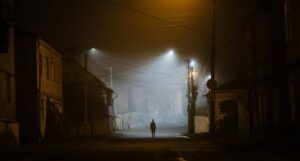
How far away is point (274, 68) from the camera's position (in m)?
32.4

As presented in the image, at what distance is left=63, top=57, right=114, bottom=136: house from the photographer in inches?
2502

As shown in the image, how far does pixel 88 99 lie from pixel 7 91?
35.8 metres

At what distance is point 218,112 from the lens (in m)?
55.4

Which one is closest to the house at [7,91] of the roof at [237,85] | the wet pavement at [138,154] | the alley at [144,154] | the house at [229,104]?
the wet pavement at [138,154]

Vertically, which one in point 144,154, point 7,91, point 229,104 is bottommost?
point 144,154

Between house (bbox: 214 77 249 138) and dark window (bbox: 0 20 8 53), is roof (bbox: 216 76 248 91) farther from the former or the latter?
dark window (bbox: 0 20 8 53)

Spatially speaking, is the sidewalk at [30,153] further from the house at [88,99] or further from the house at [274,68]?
the house at [88,99]

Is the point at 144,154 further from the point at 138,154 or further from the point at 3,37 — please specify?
the point at 3,37

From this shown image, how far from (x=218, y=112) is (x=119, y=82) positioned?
6271 cm

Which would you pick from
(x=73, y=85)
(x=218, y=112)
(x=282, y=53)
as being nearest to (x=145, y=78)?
(x=73, y=85)

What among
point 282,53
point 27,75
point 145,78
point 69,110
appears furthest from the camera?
point 145,78

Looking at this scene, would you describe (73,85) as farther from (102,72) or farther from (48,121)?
(102,72)

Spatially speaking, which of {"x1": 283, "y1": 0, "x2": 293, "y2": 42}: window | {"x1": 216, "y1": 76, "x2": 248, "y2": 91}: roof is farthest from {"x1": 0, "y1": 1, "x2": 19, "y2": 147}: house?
{"x1": 216, "y1": 76, "x2": 248, "y2": 91}: roof

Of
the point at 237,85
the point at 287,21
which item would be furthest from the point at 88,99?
the point at 287,21
